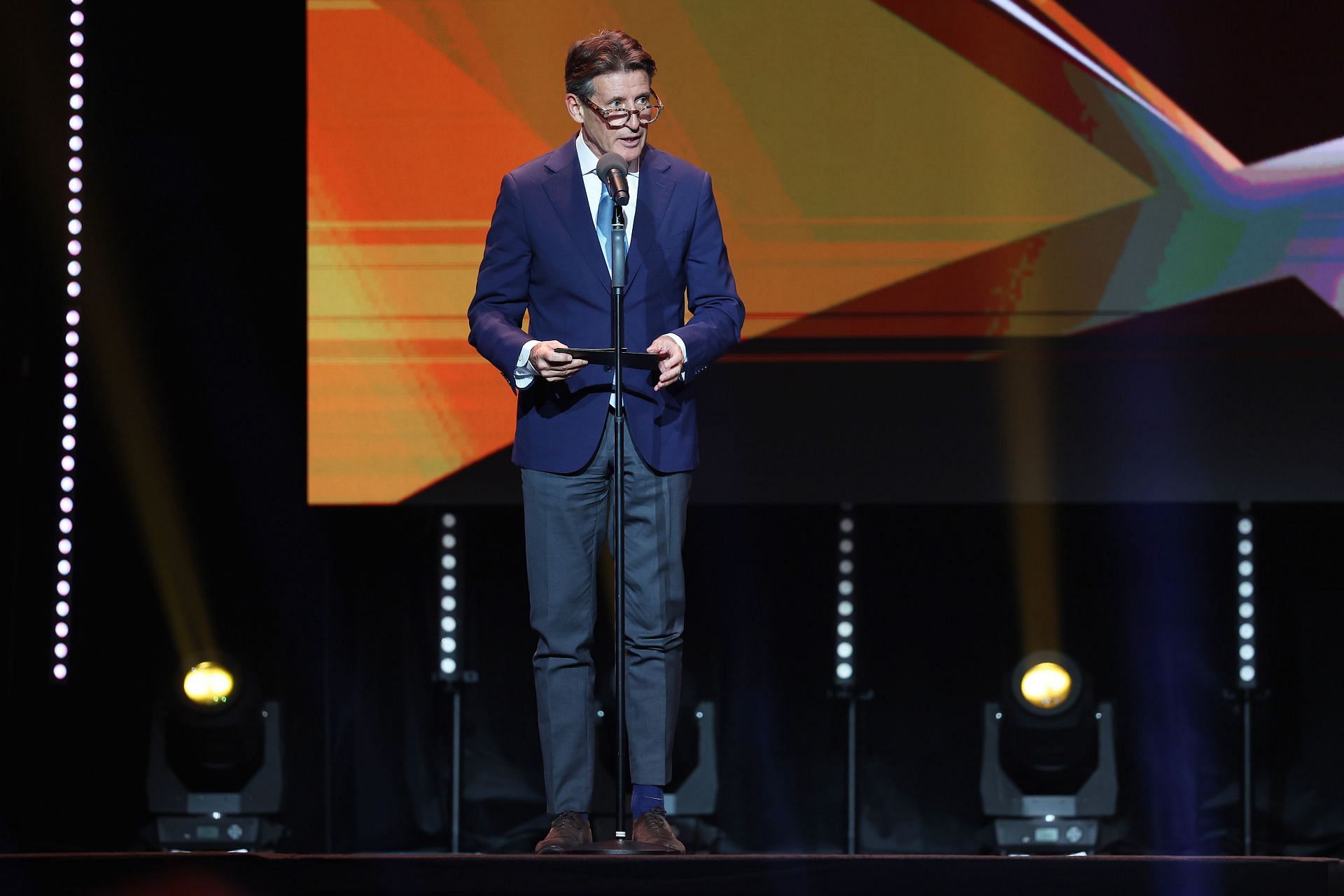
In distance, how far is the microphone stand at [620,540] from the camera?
2.37 m

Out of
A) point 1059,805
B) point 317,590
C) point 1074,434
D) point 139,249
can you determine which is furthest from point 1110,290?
point 139,249

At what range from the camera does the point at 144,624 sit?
12.9 feet

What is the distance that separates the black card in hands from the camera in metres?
2.39

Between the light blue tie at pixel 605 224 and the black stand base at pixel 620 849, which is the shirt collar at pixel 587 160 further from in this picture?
the black stand base at pixel 620 849

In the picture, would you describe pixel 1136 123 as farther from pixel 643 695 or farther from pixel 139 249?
pixel 139 249

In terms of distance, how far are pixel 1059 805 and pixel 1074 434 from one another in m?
0.90

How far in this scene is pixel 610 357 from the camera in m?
2.40

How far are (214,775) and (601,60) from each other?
2107 millimetres

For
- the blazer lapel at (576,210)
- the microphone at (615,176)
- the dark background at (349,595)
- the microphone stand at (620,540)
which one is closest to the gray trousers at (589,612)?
the microphone stand at (620,540)

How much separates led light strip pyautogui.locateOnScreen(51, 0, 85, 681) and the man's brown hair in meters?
1.89

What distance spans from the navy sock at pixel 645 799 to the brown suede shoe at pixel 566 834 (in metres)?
0.09

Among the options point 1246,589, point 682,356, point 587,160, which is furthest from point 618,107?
point 1246,589

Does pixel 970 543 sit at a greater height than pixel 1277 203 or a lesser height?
lesser

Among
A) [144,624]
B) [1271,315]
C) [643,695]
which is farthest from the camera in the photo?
[144,624]
